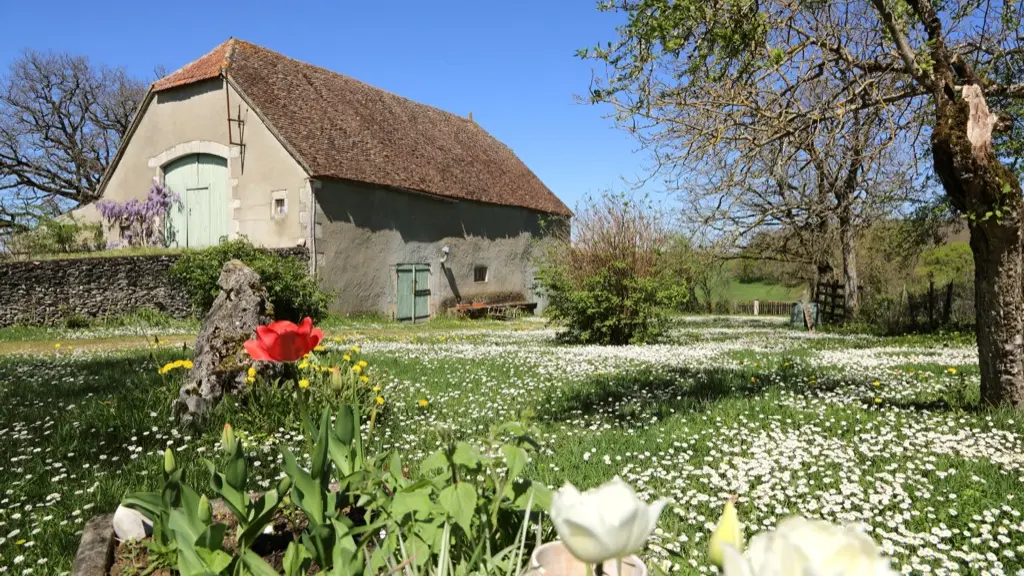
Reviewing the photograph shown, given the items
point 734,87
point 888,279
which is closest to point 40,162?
point 734,87

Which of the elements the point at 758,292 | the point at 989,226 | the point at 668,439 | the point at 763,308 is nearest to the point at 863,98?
the point at 989,226

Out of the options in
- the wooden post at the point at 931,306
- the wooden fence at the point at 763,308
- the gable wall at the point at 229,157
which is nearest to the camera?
the wooden post at the point at 931,306

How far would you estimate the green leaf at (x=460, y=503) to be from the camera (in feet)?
5.88

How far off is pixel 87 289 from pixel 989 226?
19.3 meters

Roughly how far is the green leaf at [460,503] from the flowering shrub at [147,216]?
825 inches

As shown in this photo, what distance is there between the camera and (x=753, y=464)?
13.4 feet

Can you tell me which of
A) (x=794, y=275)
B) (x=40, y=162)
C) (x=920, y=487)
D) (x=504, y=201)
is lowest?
(x=920, y=487)

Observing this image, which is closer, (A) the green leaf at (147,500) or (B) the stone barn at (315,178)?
(A) the green leaf at (147,500)

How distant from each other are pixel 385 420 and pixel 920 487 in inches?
160

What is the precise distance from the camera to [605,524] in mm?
1012

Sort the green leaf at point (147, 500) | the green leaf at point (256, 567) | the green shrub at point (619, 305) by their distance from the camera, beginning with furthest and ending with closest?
1. the green shrub at point (619, 305)
2. the green leaf at point (147, 500)
3. the green leaf at point (256, 567)

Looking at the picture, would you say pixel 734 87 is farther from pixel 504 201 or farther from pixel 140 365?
pixel 504 201

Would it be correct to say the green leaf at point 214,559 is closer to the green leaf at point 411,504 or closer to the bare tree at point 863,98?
the green leaf at point 411,504

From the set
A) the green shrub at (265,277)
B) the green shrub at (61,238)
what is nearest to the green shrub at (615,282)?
the green shrub at (265,277)
